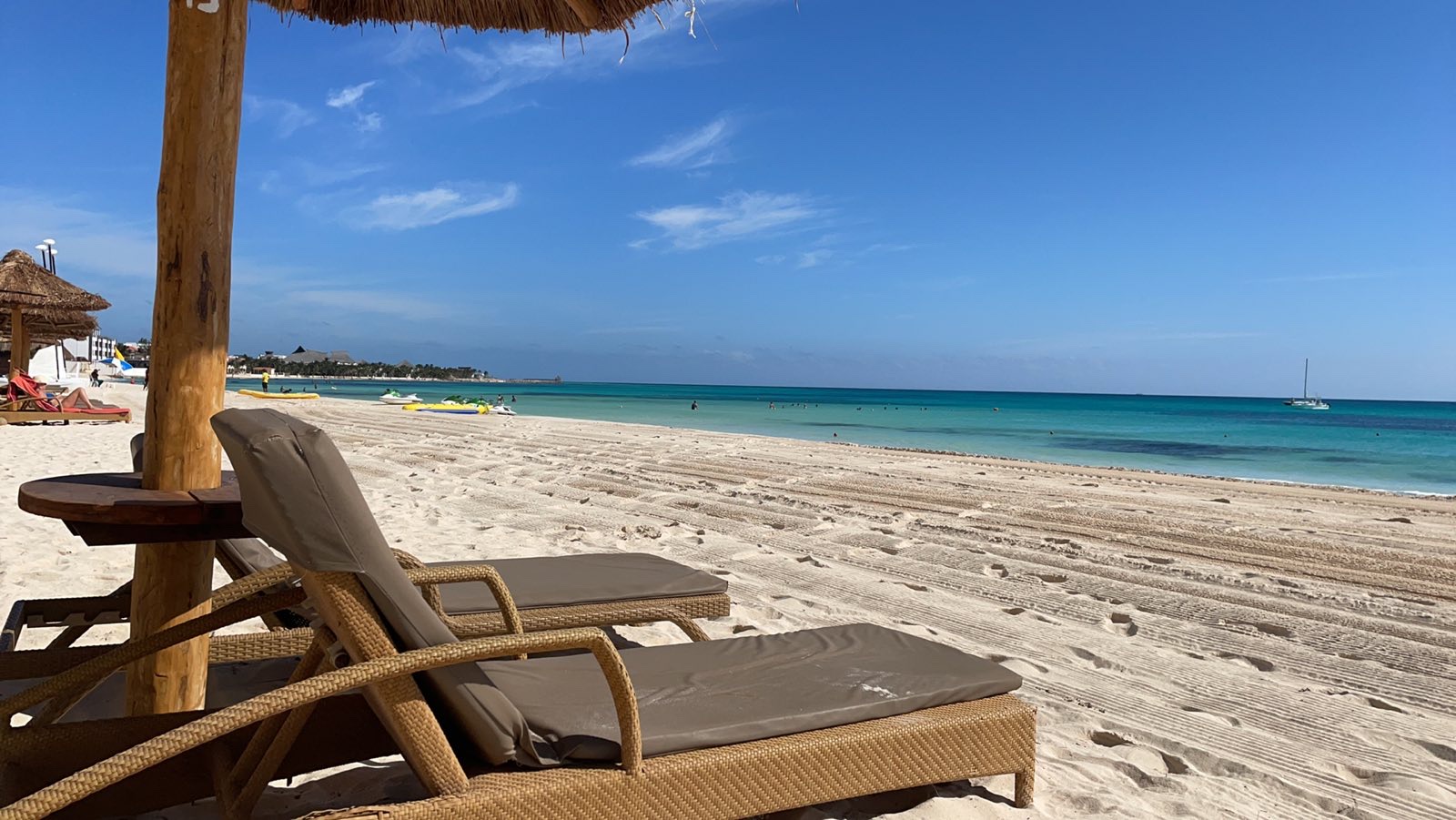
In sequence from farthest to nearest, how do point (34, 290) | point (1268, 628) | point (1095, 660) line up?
point (34, 290), point (1268, 628), point (1095, 660)

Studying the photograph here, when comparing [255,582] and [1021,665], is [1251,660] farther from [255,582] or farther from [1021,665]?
[255,582]

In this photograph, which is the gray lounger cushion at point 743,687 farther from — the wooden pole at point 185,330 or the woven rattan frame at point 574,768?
the wooden pole at point 185,330

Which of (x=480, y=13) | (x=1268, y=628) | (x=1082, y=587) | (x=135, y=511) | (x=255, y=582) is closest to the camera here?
(x=135, y=511)

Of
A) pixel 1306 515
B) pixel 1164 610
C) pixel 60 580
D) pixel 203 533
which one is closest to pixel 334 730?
pixel 203 533

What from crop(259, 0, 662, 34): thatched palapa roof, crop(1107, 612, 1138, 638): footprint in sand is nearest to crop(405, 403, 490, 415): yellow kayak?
crop(259, 0, 662, 34): thatched palapa roof

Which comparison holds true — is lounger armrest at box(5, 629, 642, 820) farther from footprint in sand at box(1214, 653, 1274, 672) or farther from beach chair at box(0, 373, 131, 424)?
beach chair at box(0, 373, 131, 424)

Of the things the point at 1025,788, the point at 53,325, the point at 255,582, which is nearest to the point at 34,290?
the point at 53,325

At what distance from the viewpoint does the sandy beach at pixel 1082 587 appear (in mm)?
2457

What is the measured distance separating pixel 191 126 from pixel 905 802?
2.56 meters

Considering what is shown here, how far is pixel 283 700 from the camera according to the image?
1.50 metres

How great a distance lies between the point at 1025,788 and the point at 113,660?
86.0 inches

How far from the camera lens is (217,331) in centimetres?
228

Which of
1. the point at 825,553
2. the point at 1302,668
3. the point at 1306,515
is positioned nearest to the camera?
the point at 1302,668

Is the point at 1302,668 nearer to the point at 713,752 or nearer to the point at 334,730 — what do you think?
the point at 713,752
